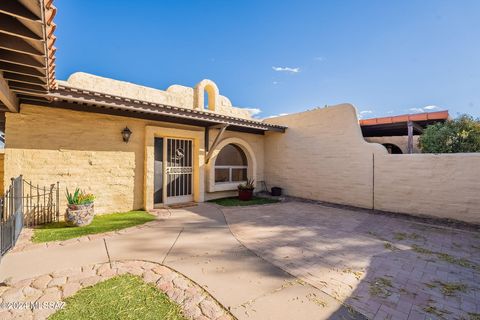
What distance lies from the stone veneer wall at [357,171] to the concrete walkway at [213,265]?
5.41 metres

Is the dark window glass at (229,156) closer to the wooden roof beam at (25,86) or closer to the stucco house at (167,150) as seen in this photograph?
the stucco house at (167,150)

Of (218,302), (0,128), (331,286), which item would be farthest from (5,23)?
(0,128)

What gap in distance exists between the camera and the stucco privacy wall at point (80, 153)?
5.07 metres

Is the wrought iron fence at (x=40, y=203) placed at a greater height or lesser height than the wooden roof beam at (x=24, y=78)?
lesser

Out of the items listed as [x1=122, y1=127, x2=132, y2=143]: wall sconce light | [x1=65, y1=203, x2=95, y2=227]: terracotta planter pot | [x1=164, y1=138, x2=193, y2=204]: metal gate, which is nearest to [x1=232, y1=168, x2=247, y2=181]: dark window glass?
[x1=164, y1=138, x2=193, y2=204]: metal gate

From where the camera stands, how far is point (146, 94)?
9.45 metres

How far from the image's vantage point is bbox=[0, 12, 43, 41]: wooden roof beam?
7.52ft

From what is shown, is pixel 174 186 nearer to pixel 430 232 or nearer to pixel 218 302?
pixel 218 302

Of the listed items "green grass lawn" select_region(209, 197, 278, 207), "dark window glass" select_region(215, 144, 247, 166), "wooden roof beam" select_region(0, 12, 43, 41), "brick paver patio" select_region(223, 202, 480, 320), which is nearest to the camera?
"wooden roof beam" select_region(0, 12, 43, 41)

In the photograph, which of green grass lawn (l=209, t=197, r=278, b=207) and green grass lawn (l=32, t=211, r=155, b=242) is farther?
green grass lawn (l=209, t=197, r=278, b=207)

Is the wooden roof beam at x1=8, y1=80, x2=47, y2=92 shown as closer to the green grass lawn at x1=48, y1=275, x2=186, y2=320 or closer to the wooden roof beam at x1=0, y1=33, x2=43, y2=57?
the wooden roof beam at x1=0, y1=33, x2=43, y2=57

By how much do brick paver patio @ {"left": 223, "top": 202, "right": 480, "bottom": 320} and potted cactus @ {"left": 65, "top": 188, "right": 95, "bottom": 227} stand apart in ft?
11.7

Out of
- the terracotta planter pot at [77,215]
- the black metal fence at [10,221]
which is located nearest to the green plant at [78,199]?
the terracotta planter pot at [77,215]

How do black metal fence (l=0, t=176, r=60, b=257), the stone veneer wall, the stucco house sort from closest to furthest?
the stucco house → black metal fence (l=0, t=176, r=60, b=257) → the stone veneer wall
